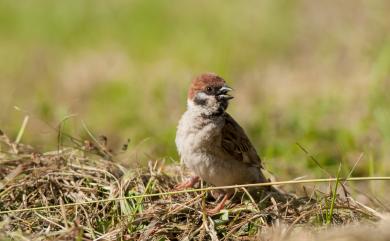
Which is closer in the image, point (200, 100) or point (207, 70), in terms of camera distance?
point (200, 100)

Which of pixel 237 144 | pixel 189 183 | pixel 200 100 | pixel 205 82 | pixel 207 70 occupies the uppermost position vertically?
pixel 205 82

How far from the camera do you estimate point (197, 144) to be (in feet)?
14.5

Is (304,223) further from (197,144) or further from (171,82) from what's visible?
(171,82)

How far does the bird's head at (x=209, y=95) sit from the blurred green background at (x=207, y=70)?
2.14 ft

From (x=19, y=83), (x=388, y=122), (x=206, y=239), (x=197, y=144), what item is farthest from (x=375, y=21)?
(x=206, y=239)

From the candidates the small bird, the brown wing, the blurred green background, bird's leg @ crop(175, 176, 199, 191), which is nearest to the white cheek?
the small bird

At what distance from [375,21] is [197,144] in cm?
428

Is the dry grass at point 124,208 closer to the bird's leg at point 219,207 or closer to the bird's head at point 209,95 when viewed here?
the bird's leg at point 219,207

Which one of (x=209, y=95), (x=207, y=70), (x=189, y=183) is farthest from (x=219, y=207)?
(x=207, y=70)

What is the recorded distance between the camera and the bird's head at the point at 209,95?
4426 mm

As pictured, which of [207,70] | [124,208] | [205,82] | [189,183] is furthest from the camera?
[207,70]

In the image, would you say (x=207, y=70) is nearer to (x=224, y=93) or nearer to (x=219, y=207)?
(x=224, y=93)

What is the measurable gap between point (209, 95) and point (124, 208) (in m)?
0.82

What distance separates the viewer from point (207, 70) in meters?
8.92
